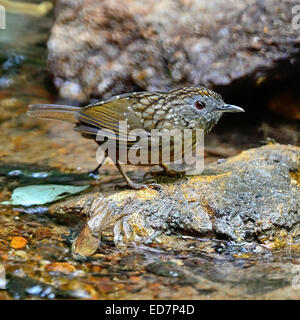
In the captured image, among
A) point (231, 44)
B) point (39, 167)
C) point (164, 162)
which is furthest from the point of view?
point (231, 44)

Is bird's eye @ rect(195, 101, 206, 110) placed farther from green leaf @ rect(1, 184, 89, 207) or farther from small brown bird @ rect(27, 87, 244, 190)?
green leaf @ rect(1, 184, 89, 207)

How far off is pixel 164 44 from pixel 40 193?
2740 mm

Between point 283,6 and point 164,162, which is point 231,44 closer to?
point 283,6

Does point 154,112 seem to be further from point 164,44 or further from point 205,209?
point 164,44

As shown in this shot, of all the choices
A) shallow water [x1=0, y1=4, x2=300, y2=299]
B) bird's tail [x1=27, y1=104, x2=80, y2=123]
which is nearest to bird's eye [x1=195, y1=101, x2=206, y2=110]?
bird's tail [x1=27, y1=104, x2=80, y2=123]

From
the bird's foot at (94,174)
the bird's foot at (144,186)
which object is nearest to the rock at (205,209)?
the bird's foot at (144,186)

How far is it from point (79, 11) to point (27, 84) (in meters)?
1.28

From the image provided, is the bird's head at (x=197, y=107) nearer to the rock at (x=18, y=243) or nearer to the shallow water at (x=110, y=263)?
the shallow water at (x=110, y=263)

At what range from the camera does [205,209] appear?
3572 millimetres

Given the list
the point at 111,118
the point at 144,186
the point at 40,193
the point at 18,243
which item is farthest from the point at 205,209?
the point at 40,193

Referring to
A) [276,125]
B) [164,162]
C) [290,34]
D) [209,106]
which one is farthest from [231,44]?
[164,162]
